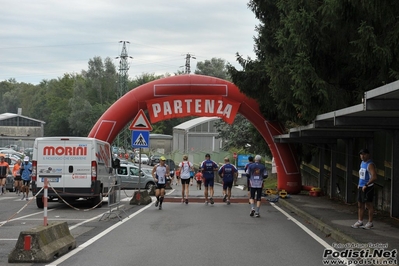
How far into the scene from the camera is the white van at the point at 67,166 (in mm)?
20531

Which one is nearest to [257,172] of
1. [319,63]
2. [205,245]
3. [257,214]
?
[257,214]

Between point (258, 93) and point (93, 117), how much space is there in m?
77.1

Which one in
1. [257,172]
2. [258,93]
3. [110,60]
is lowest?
[257,172]

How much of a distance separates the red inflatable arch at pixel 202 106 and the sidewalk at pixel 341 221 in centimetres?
396

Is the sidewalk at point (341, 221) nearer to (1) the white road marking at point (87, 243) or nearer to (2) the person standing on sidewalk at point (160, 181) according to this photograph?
(2) the person standing on sidewalk at point (160, 181)

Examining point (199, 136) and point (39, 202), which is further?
point (199, 136)

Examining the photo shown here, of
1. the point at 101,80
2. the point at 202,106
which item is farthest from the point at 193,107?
the point at 101,80

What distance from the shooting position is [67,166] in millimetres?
20562

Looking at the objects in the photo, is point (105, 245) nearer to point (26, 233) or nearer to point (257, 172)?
point (26, 233)

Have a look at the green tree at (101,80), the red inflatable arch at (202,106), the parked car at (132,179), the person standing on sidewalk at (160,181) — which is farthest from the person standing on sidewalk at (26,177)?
the green tree at (101,80)

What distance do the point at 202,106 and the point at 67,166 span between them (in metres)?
8.77

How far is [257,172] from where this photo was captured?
18531mm

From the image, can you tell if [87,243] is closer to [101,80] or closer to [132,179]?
[132,179]

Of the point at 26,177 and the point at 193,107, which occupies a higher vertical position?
the point at 193,107
